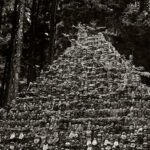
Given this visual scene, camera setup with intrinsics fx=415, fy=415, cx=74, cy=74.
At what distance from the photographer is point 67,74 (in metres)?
12.0

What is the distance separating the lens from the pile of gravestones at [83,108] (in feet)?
34.7

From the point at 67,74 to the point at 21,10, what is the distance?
5188 mm

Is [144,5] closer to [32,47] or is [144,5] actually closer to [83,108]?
[32,47]

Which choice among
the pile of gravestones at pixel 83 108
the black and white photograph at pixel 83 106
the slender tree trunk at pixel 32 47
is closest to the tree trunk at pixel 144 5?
the slender tree trunk at pixel 32 47

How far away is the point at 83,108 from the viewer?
11289 millimetres

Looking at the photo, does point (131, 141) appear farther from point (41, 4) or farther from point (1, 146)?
point (41, 4)

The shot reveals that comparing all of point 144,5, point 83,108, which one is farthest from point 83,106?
point 144,5

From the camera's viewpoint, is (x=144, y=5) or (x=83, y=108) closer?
(x=83, y=108)

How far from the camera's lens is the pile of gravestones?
10.6 meters

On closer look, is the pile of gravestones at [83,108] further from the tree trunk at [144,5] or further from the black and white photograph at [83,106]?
the tree trunk at [144,5]

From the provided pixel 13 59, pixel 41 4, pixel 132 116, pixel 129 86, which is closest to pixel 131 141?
pixel 132 116

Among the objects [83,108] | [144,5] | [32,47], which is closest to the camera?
[83,108]

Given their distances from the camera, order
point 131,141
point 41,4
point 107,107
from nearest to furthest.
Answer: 1. point 131,141
2. point 107,107
3. point 41,4

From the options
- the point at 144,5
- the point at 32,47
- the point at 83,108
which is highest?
the point at 144,5
